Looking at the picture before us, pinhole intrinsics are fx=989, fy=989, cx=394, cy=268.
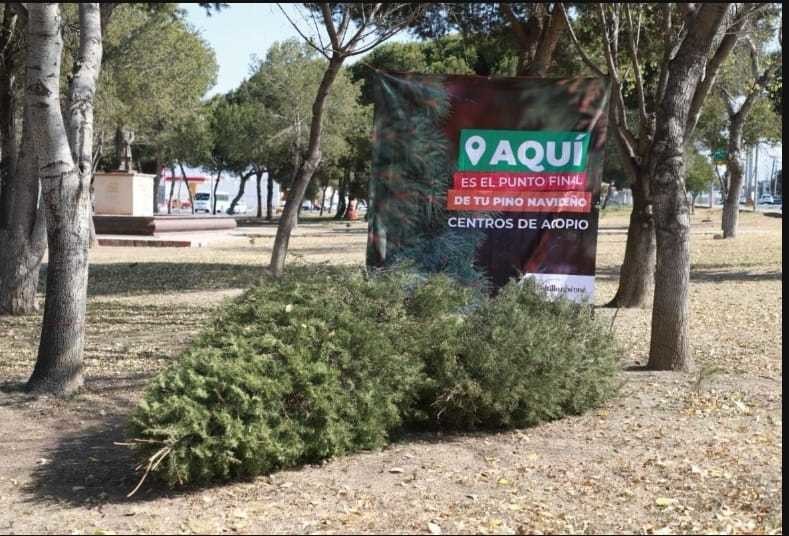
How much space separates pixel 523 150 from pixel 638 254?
5.04m

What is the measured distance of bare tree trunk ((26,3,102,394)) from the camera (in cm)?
752

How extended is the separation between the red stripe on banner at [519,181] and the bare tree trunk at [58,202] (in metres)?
2.97

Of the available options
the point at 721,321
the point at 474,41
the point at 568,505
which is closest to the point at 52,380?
the point at 568,505

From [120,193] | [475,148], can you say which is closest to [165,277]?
[475,148]

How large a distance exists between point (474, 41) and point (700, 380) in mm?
10645

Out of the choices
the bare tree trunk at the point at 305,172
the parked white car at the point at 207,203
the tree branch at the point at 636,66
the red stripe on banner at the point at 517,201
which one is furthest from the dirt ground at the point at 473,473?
the parked white car at the point at 207,203

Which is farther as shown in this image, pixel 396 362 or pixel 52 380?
pixel 52 380

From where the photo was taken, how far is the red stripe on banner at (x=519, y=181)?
316 inches

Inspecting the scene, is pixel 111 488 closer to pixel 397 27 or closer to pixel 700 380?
pixel 700 380

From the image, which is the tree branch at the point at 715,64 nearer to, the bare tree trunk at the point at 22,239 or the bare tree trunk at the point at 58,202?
the bare tree trunk at the point at 58,202

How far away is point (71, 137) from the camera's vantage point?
7.82 meters

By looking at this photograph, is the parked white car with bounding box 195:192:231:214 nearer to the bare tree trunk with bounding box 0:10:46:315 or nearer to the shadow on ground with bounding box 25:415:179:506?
the bare tree trunk with bounding box 0:10:46:315

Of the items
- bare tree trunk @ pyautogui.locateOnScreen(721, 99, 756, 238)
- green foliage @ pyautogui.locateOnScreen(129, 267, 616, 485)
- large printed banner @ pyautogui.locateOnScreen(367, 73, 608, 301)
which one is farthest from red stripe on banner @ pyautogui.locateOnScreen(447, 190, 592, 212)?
bare tree trunk @ pyautogui.locateOnScreen(721, 99, 756, 238)

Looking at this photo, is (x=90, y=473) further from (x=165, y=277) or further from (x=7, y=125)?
(x=165, y=277)
